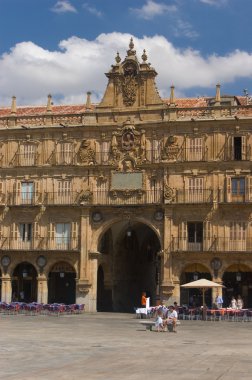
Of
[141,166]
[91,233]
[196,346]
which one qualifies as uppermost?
[141,166]

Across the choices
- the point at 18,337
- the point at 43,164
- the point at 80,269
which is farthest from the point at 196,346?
the point at 43,164

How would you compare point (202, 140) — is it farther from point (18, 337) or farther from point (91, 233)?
point (18, 337)

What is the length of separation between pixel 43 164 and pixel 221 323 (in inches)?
916

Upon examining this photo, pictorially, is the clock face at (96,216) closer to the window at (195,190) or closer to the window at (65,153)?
the window at (65,153)

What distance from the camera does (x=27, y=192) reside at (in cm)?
6241

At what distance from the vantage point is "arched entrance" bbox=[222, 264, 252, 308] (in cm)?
5747

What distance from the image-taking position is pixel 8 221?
62.6m

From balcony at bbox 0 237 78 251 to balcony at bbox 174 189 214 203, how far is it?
379 inches

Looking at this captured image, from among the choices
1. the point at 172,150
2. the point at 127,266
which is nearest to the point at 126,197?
the point at 172,150

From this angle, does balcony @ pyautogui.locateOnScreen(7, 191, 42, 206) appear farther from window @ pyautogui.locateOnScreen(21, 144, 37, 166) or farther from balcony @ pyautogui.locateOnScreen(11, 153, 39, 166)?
window @ pyautogui.locateOnScreen(21, 144, 37, 166)

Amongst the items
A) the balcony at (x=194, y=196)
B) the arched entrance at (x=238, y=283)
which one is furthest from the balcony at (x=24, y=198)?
the arched entrance at (x=238, y=283)

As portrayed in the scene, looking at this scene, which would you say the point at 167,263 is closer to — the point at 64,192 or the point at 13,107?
the point at 64,192

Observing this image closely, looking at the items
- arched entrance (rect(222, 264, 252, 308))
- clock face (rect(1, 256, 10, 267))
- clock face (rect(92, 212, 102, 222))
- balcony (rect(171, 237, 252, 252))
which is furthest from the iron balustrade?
arched entrance (rect(222, 264, 252, 308))

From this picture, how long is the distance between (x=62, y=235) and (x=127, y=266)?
9.29 meters
